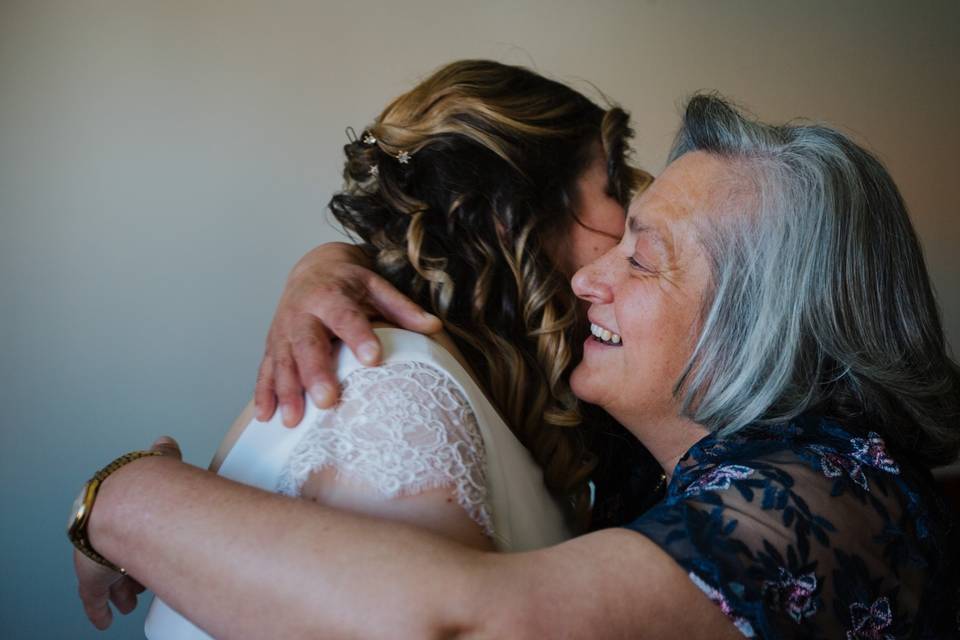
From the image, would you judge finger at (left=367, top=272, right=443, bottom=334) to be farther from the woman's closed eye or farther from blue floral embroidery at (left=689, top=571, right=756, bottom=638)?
blue floral embroidery at (left=689, top=571, right=756, bottom=638)

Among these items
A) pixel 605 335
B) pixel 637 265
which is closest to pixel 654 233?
pixel 637 265

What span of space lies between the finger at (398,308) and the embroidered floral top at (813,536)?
1.51 feet

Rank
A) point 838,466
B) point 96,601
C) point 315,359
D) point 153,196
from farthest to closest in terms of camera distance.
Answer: point 153,196 → point 96,601 → point 315,359 → point 838,466

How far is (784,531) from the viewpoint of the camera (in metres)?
1.05

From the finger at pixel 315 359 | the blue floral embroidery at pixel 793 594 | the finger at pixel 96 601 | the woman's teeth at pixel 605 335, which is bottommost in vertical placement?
the finger at pixel 96 601

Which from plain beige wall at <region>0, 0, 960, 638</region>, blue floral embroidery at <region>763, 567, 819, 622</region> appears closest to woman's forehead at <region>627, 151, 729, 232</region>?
blue floral embroidery at <region>763, 567, 819, 622</region>

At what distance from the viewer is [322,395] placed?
3.94 feet

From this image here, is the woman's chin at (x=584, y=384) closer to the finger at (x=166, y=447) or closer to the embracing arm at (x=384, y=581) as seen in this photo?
the embracing arm at (x=384, y=581)

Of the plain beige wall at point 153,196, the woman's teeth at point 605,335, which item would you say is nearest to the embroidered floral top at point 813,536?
the woman's teeth at point 605,335

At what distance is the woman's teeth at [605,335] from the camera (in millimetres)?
1581

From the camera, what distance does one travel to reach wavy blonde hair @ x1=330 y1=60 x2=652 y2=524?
1599 millimetres

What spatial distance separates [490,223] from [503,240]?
1.6 inches

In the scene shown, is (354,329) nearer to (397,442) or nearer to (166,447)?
(397,442)

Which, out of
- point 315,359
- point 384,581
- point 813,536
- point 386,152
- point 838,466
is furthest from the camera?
point 386,152
